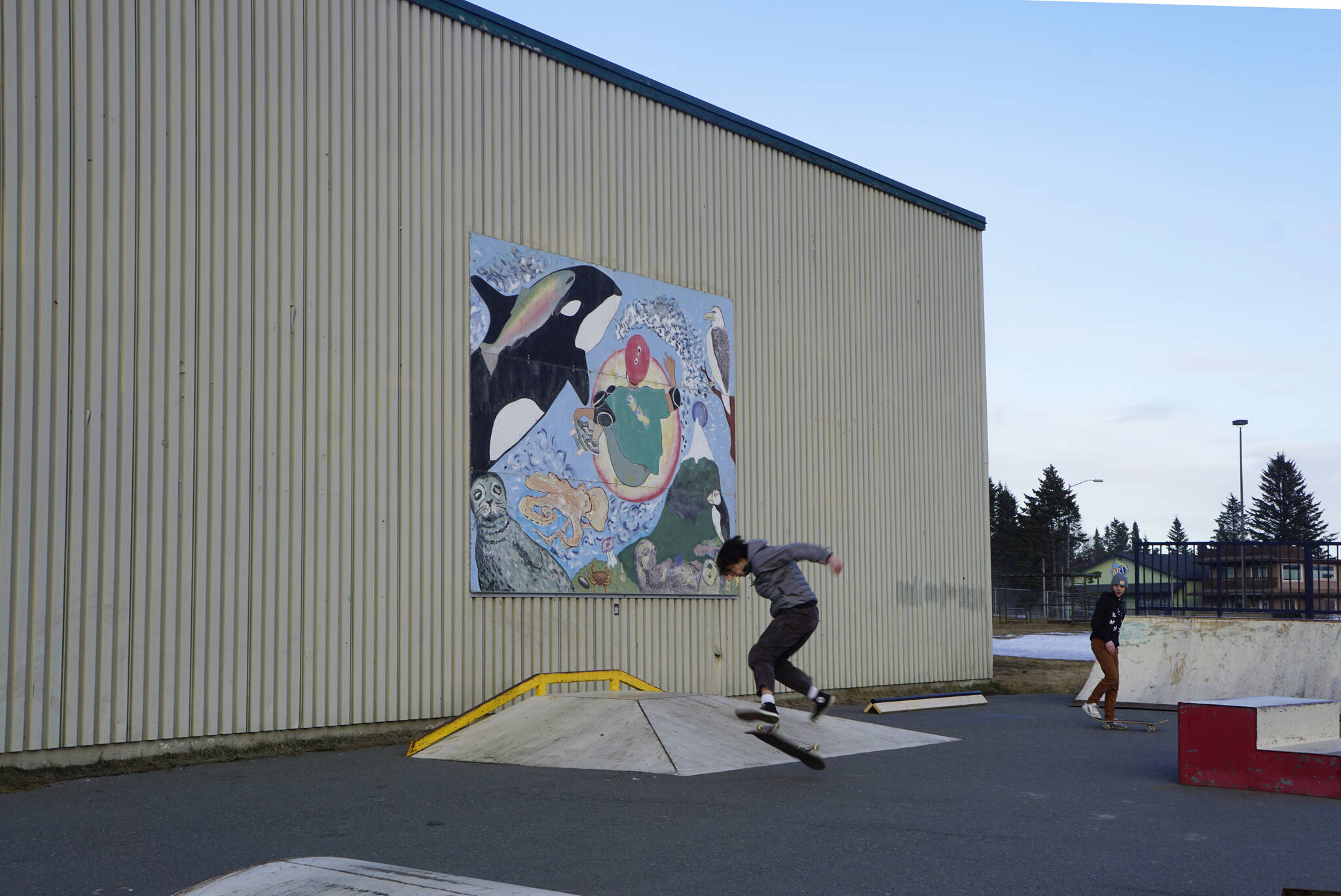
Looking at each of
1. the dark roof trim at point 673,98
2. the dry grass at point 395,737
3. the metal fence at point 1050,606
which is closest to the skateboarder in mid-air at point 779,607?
the dry grass at point 395,737

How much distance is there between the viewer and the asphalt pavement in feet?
18.6

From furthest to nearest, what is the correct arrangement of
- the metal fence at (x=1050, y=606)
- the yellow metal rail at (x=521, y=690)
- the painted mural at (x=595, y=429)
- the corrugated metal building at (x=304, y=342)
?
the metal fence at (x=1050, y=606) → the painted mural at (x=595, y=429) → the yellow metal rail at (x=521, y=690) → the corrugated metal building at (x=304, y=342)

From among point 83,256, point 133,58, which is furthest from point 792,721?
point 133,58

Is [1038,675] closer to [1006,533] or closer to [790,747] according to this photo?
[790,747]

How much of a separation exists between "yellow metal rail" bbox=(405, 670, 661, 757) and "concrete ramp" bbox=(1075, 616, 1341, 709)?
8.37 metres

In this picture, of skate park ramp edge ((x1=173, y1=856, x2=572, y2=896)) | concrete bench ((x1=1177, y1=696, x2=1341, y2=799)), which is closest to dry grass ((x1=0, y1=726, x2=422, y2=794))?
skate park ramp edge ((x1=173, y1=856, x2=572, y2=896))

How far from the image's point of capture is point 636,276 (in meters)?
16.0

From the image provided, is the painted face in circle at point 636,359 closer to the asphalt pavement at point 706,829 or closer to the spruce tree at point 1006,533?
the asphalt pavement at point 706,829

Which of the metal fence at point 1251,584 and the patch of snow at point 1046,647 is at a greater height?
the metal fence at point 1251,584

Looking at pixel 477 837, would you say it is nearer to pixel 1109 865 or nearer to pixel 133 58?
pixel 1109 865

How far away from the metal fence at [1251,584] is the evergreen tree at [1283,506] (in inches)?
4114

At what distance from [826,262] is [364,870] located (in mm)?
15696

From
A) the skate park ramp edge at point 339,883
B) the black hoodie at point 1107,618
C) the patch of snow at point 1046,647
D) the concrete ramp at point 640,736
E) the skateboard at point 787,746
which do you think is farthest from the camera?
the patch of snow at point 1046,647

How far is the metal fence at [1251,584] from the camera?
68.7ft
